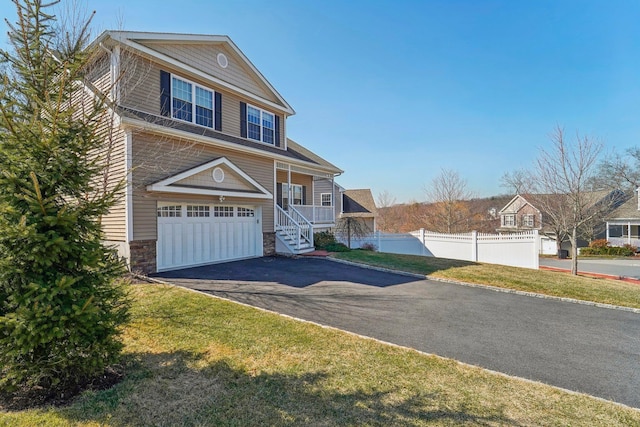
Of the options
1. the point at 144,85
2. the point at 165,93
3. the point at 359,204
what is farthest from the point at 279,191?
the point at 359,204

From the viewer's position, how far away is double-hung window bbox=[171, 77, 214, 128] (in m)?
11.2

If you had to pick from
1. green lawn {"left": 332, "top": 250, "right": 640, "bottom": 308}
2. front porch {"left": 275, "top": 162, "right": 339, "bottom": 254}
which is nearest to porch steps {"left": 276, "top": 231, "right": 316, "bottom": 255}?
front porch {"left": 275, "top": 162, "right": 339, "bottom": 254}

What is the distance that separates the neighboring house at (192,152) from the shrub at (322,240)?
782 millimetres

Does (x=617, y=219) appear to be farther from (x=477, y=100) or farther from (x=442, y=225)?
(x=477, y=100)

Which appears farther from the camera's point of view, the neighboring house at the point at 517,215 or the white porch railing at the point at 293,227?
the neighboring house at the point at 517,215

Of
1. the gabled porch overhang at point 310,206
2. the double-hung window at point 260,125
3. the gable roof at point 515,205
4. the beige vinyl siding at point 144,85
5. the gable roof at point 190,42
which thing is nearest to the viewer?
the gable roof at point 190,42

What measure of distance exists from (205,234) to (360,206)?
1958cm

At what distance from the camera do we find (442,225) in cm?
3331

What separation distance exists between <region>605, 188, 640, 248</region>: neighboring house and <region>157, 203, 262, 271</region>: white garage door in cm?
3564

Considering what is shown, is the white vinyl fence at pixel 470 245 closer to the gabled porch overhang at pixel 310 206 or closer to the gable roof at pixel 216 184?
the gabled porch overhang at pixel 310 206

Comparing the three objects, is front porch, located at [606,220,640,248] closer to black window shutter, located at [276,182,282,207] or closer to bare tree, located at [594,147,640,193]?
bare tree, located at [594,147,640,193]

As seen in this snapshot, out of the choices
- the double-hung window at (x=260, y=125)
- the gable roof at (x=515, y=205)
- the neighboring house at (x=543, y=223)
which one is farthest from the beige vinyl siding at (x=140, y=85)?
the gable roof at (x=515, y=205)

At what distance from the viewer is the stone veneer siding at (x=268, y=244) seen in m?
13.7

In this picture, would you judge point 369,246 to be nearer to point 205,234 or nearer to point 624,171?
point 205,234
